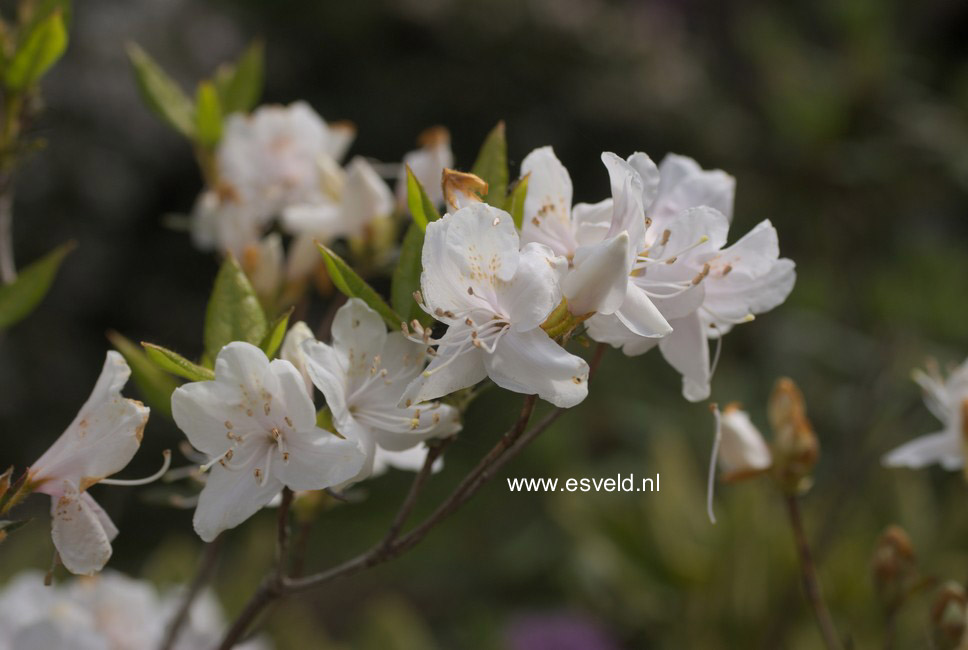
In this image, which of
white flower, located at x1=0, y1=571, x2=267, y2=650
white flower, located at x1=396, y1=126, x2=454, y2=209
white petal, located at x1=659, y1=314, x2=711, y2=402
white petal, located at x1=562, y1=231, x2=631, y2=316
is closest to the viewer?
white petal, located at x1=562, y1=231, x2=631, y2=316

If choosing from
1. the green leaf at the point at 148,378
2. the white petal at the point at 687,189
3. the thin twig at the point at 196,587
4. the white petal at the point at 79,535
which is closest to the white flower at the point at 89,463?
the white petal at the point at 79,535

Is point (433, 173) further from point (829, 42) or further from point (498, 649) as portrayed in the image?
point (829, 42)

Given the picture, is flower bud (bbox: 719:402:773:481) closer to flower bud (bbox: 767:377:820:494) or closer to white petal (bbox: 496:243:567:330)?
flower bud (bbox: 767:377:820:494)

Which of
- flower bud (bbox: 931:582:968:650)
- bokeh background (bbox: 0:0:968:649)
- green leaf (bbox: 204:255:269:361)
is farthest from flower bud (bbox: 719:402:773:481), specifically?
bokeh background (bbox: 0:0:968:649)

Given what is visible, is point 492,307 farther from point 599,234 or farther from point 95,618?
point 95,618

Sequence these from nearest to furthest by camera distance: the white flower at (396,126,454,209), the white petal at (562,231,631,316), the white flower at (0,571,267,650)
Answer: the white petal at (562,231,631,316)
the white flower at (0,571,267,650)
the white flower at (396,126,454,209)

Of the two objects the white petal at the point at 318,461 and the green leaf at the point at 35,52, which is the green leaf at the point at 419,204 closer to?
the white petal at the point at 318,461
